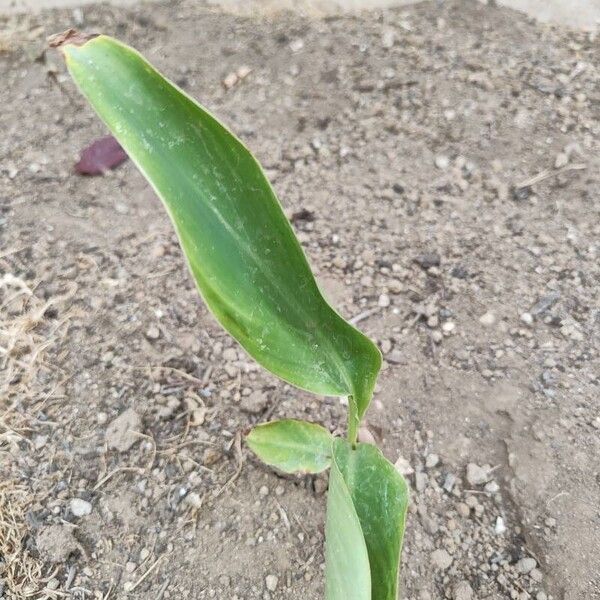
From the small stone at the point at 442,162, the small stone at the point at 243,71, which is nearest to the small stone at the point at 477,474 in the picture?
the small stone at the point at 442,162

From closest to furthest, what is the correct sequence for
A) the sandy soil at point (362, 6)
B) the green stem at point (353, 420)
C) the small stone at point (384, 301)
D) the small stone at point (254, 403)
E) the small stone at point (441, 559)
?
the green stem at point (353, 420) < the small stone at point (441, 559) < the small stone at point (254, 403) < the small stone at point (384, 301) < the sandy soil at point (362, 6)

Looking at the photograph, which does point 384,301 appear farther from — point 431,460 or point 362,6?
point 362,6

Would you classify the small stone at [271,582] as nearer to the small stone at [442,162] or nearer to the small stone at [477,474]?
the small stone at [477,474]

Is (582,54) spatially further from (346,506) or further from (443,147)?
(346,506)

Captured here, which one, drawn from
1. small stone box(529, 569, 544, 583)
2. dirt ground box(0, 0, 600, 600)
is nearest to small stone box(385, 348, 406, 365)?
dirt ground box(0, 0, 600, 600)

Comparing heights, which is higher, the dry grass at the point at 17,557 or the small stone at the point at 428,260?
the small stone at the point at 428,260

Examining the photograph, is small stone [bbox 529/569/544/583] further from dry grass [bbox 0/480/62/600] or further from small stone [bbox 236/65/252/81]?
small stone [bbox 236/65/252/81]

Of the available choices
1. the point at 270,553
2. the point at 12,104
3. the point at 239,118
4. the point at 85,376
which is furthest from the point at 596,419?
the point at 12,104
